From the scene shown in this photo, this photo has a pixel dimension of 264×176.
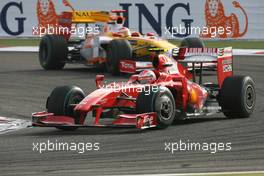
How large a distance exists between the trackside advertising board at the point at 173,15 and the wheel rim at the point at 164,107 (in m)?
19.0

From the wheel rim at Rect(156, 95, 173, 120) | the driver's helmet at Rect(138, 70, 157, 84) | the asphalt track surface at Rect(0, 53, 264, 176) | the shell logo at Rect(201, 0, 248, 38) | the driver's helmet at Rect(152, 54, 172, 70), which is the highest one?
Answer: the shell logo at Rect(201, 0, 248, 38)

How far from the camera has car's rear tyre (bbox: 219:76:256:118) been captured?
13750 mm

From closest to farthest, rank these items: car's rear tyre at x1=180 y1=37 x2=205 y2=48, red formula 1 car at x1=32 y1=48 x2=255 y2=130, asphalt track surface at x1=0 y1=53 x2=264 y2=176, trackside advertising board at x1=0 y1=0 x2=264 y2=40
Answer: asphalt track surface at x1=0 y1=53 x2=264 y2=176 < red formula 1 car at x1=32 y1=48 x2=255 y2=130 < car's rear tyre at x1=180 y1=37 x2=205 y2=48 < trackside advertising board at x1=0 y1=0 x2=264 y2=40

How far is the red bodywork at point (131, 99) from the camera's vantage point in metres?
12.4

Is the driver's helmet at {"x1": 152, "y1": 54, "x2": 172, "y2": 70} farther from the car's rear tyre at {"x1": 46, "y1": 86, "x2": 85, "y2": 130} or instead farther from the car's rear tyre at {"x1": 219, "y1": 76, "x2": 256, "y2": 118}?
the car's rear tyre at {"x1": 46, "y1": 86, "x2": 85, "y2": 130}

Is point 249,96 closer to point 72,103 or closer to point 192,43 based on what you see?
point 72,103

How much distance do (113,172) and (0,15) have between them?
2506cm

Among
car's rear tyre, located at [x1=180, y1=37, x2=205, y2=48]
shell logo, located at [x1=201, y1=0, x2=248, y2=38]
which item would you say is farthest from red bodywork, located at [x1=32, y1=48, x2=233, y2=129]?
shell logo, located at [x1=201, y1=0, x2=248, y2=38]

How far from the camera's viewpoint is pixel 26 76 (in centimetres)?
2233

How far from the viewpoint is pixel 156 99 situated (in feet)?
40.9

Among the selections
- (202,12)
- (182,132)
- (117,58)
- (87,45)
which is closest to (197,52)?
(182,132)

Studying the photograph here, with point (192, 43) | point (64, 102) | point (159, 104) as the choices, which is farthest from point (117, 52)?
point (159, 104)

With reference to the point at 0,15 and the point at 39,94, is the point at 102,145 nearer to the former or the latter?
the point at 39,94

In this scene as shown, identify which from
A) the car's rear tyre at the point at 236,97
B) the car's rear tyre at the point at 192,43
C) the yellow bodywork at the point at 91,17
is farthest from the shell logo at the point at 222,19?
the car's rear tyre at the point at 236,97
